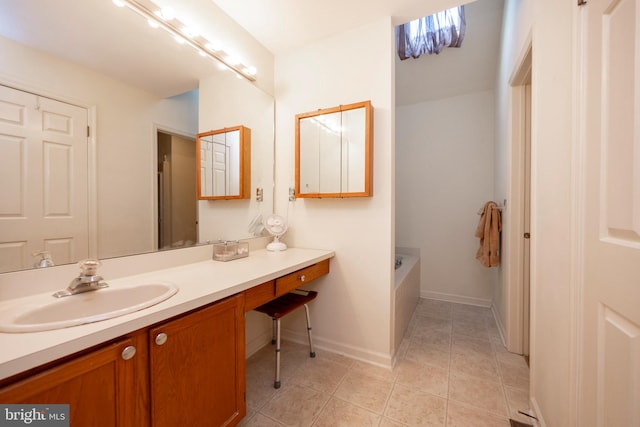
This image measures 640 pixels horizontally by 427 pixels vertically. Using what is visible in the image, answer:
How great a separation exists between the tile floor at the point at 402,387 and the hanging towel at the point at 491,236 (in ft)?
2.21

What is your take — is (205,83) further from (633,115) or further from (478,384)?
(478,384)

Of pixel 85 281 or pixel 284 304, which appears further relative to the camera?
pixel 284 304

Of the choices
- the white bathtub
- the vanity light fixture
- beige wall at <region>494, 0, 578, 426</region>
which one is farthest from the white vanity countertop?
the vanity light fixture

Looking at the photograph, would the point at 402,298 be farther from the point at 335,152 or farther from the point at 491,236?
the point at 335,152

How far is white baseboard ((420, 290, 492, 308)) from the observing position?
9.25 ft

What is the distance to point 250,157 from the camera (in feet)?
6.45

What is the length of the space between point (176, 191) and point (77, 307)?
0.70 metres

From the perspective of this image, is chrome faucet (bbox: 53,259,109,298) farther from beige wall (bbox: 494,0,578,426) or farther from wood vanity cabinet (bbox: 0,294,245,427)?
beige wall (bbox: 494,0,578,426)

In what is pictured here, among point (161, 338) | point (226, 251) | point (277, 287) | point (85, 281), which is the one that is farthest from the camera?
point (226, 251)

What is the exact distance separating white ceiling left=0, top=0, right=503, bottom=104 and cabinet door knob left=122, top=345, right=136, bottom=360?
3.91ft

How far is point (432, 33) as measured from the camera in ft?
7.05

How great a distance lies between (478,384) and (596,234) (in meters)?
1.26

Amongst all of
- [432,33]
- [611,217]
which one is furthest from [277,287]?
[432,33]

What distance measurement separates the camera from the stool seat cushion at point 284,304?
1522mm
